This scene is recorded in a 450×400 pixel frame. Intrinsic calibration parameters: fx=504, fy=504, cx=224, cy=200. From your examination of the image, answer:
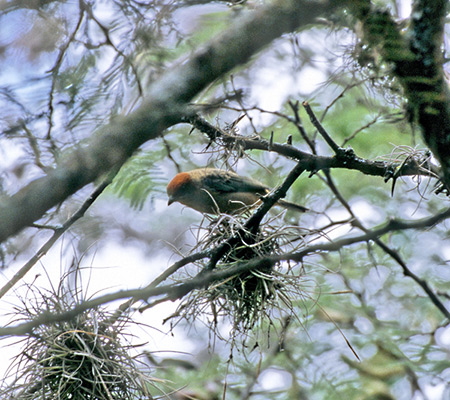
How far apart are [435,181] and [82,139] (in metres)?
2.09

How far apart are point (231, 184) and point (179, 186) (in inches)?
18.3

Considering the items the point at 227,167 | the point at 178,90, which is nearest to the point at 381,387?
the point at 227,167

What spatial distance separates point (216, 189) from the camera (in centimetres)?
404

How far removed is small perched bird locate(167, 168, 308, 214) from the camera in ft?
12.7

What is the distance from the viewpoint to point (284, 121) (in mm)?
2719

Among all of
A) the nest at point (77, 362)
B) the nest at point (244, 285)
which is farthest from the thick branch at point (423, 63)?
the nest at point (77, 362)

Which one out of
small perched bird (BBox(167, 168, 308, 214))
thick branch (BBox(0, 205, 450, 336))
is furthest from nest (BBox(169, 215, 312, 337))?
small perched bird (BBox(167, 168, 308, 214))

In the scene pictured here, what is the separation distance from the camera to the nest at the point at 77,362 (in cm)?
245

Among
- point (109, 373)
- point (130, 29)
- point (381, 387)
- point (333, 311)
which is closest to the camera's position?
point (130, 29)

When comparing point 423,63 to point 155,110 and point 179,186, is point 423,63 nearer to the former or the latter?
point 155,110

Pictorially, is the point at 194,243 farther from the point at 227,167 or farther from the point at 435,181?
the point at 435,181

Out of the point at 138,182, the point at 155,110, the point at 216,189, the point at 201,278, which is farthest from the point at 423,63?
the point at 216,189

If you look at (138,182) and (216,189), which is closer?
(138,182)

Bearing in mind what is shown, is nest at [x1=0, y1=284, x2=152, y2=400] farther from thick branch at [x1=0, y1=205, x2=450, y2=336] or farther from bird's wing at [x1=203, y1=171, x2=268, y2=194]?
bird's wing at [x1=203, y1=171, x2=268, y2=194]
